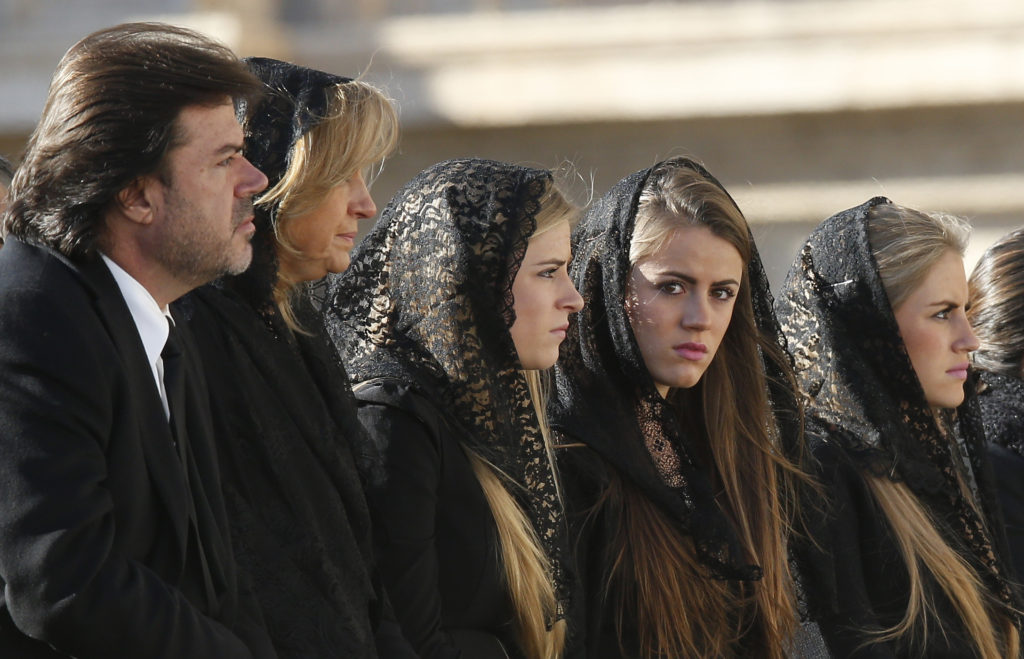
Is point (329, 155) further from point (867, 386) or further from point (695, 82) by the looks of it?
point (695, 82)

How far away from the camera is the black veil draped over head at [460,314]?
3.23 meters

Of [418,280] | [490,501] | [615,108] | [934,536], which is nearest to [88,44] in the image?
[418,280]

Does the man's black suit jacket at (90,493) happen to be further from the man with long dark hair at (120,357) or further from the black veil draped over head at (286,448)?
the black veil draped over head at (286,448)

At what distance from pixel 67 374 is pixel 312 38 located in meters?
5.94

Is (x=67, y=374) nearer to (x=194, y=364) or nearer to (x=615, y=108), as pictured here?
(x=194, y=364)

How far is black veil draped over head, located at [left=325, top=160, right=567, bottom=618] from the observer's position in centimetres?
323

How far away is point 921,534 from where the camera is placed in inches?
157

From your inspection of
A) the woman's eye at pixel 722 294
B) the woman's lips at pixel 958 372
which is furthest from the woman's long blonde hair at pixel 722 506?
the woman's lips at pixel 958 372

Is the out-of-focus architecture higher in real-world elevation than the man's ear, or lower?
higher

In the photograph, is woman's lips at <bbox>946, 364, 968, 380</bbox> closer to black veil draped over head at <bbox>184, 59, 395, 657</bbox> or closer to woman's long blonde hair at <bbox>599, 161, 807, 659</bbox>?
woman's long blonde hair at <bbox>599, 161, 807, 659</bbox>

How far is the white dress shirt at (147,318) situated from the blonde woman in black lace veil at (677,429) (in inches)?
55.9

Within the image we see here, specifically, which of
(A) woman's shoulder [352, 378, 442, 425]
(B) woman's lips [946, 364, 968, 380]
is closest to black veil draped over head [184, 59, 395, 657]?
(A) woman's shoulder [352, 378, 442, 425]

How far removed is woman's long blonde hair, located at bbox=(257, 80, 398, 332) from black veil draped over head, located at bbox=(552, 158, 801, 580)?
2.88 ft

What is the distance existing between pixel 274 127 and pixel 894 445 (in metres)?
2.01
